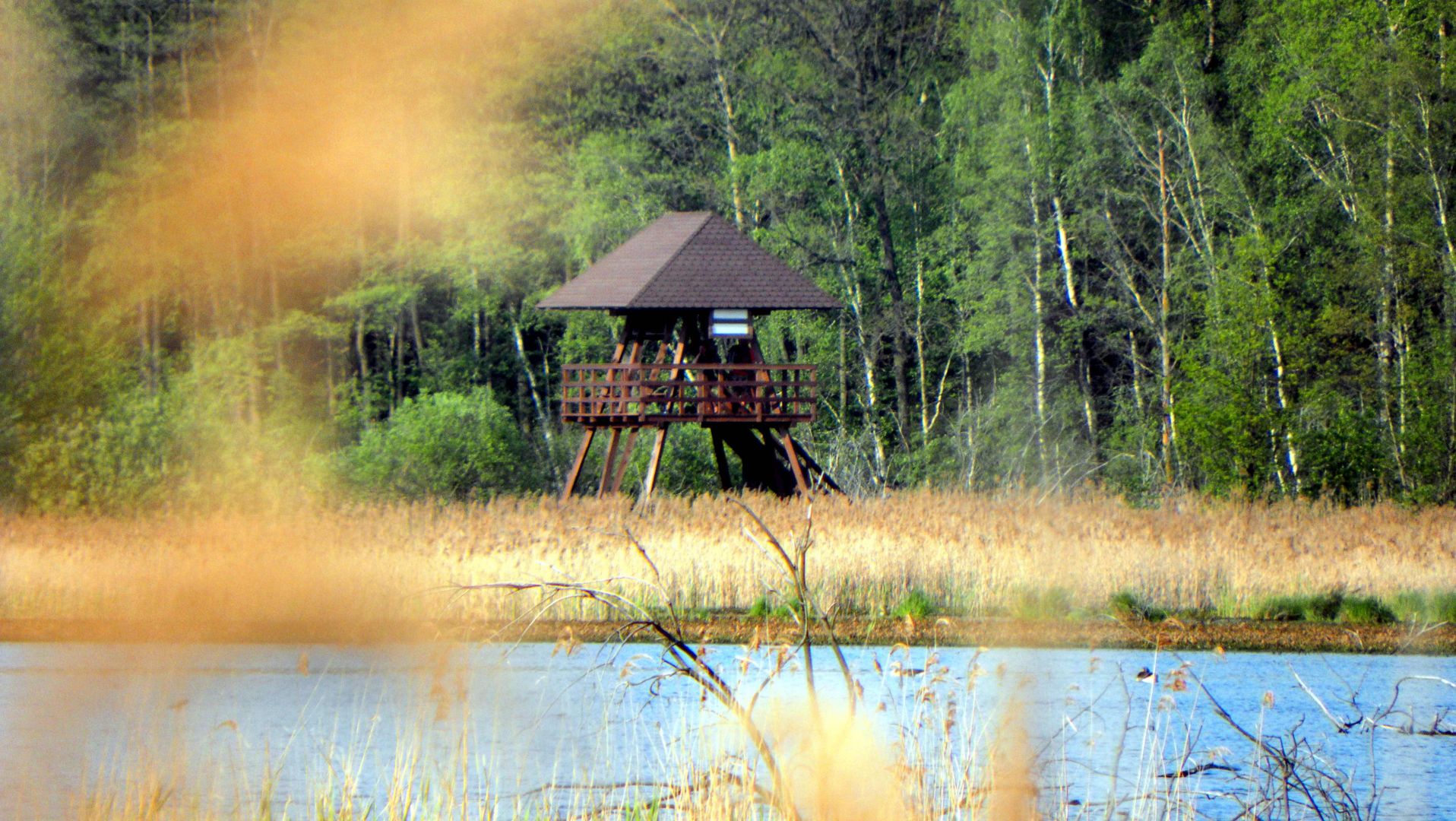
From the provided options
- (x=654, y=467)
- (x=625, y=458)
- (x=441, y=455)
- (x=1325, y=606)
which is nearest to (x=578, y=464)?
(x=625, y=458)

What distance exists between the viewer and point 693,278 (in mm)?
27047

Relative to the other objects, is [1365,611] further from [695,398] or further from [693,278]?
[693,278]

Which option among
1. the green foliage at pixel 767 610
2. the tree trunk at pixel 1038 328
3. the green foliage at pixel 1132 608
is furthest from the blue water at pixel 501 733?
the tree trunk at pixel 1038 328

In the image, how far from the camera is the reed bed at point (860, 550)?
54.5 ft

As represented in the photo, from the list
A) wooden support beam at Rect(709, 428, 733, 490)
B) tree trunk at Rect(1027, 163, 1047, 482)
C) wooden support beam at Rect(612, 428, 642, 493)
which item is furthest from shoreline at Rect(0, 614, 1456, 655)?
tree trunk at Rect(1027, 163, 1047, 482)

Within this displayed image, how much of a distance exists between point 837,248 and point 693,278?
9469 mm

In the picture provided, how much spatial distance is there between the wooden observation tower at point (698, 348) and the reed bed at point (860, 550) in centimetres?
446

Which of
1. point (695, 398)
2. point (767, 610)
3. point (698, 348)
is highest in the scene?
point (698, 348)

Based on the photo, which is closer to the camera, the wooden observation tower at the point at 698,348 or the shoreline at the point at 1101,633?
the shoreline at the point at 1101,633

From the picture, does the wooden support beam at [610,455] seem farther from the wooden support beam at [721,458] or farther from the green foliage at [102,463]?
the green foliage at [102,463]

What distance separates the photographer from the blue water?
659 cm

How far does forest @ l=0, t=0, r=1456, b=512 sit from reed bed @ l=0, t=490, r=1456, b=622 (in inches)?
129

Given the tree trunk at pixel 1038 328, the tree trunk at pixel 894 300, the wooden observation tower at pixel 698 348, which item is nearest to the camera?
the wooden observation tower at pixel 698 348

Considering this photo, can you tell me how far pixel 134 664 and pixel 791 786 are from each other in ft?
8.56
